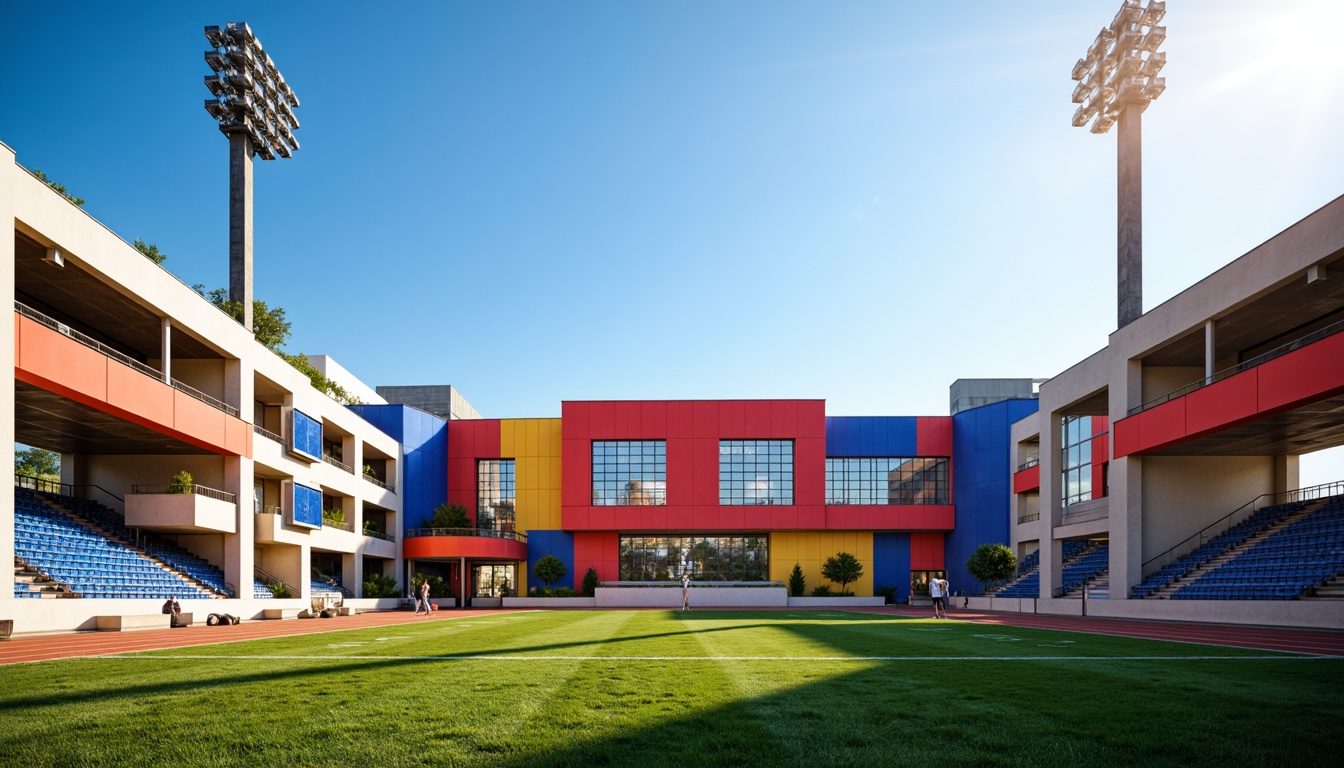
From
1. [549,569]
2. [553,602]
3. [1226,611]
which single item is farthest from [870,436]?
[1226,611]

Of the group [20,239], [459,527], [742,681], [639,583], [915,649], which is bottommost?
[639,583]

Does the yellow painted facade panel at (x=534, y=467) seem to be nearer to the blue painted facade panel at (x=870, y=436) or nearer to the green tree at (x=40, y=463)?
the blue painted facade panel at (x=870, y=436)

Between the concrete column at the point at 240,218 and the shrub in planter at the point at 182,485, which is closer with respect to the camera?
Result: the shrub in planter at the point at 182,485

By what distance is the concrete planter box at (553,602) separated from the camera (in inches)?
2090

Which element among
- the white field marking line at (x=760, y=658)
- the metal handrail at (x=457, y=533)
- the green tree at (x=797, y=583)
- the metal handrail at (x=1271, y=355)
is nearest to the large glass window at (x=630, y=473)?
the metal handrail at (x=457, y=533)

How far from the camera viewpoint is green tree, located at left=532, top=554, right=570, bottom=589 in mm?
55750

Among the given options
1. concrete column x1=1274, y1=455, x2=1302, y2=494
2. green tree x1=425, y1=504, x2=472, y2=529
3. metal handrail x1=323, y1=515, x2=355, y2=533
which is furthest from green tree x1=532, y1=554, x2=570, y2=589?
concrete column x1=1274, y1=455, x2=1302, y2=494

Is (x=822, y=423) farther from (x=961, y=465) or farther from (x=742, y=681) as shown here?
(x=742, y=681)

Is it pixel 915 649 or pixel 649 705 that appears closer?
pixel 649 705

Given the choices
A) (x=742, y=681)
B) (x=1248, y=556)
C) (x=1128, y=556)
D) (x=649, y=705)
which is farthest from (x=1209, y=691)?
(x=1128, y=556)

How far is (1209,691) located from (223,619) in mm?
29666

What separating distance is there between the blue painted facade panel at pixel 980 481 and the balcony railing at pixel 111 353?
43807 millimetres

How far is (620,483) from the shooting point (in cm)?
5753

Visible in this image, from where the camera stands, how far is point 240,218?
44.0m
